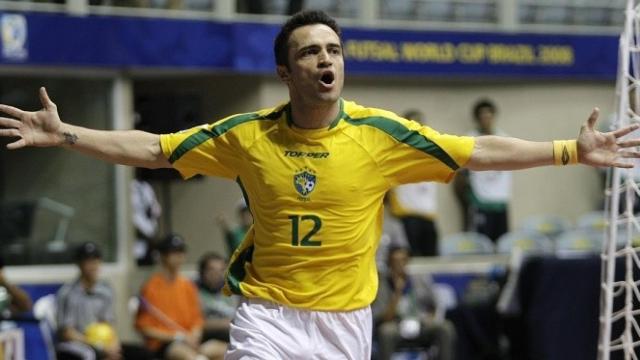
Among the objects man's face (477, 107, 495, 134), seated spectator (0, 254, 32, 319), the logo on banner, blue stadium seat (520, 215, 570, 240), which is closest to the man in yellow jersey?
seated spectator (0, 254, 32, 319)

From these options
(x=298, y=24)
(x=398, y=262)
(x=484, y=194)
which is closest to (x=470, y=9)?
Result: (x=484, y=194)

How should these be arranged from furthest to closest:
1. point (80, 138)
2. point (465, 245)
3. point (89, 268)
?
1. point (465, 245)
2. point (89, 268)
3. point (80, 138)

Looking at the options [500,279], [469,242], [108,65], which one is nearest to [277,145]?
[500,279]

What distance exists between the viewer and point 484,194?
1759 cm

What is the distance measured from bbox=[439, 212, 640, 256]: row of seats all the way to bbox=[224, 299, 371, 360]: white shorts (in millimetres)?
10117

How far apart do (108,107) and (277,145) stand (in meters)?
9.48

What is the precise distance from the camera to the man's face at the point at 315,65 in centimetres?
647

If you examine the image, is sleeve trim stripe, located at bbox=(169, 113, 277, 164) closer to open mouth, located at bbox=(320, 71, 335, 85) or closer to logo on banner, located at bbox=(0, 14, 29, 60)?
open mouth, located at bbox=(320, 71, 335, 85)

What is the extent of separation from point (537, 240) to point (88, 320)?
6251 mm

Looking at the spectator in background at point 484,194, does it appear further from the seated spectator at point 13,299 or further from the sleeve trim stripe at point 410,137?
the sleeve trim stripe at point 410,137

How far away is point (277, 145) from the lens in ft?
21.6

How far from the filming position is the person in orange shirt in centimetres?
1295

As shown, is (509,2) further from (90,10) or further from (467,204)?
(90,10)

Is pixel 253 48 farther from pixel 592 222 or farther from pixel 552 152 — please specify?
pixel 552 152
